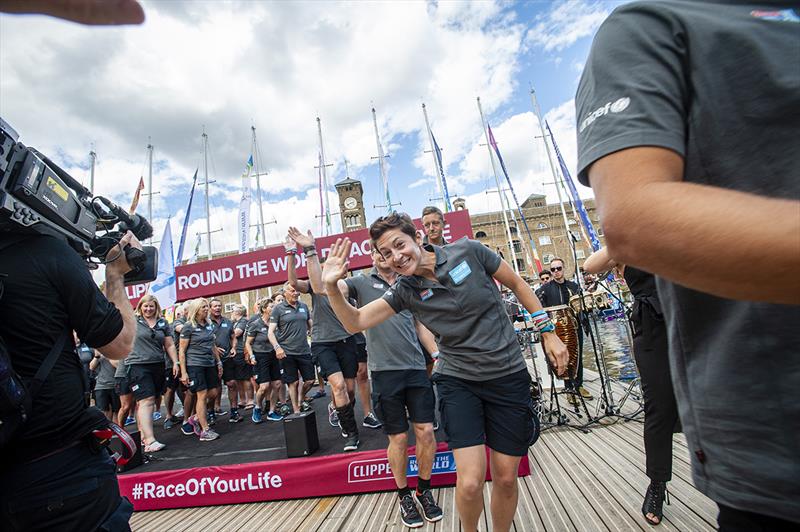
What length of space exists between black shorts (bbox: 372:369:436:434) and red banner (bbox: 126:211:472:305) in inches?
146

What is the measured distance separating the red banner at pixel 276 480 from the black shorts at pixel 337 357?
130 cm

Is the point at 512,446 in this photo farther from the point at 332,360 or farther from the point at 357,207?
the point at 357,207

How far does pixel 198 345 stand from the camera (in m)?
6.53

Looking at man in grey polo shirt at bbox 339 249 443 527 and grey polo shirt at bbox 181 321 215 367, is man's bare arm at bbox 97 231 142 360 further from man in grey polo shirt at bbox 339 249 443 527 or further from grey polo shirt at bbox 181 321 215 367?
grey polo shirt at bbox 181 321 215 367

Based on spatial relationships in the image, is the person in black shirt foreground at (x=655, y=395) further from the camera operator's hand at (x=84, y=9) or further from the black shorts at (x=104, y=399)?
the black shorts at (x=104, y=399)

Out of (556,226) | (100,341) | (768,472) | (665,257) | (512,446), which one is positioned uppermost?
(556,226)

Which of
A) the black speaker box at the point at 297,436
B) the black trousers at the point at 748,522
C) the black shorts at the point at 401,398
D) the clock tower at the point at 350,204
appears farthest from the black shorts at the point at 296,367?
the clock tower at the point at 350,204

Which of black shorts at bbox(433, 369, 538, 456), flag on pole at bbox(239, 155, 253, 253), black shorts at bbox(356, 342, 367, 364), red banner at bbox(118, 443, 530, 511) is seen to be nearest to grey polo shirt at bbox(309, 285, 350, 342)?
black shorts at bbox(356, 342, 367, 364)

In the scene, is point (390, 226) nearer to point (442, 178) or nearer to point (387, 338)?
point (387, 338)

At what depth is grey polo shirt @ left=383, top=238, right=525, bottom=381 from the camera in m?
2.34

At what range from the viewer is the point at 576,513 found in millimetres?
2844

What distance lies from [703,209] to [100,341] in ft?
6.62

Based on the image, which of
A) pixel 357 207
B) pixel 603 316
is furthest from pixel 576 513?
pixel 357 207

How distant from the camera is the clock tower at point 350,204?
175ft
